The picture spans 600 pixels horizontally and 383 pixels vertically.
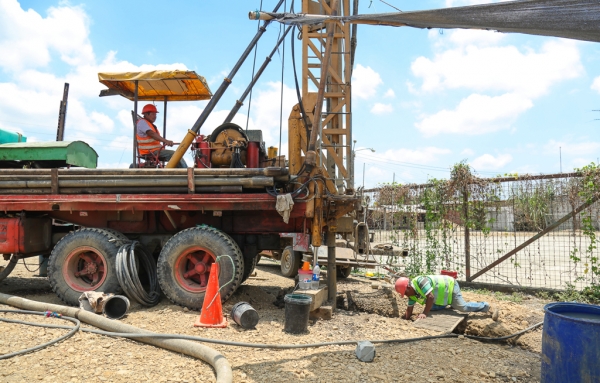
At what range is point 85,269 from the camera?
6637 millimetres

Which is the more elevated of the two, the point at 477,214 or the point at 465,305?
the point at 477,214

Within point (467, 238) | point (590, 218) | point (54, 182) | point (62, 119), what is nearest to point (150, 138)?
point (54, 182)

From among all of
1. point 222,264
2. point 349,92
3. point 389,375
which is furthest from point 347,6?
point 389,375

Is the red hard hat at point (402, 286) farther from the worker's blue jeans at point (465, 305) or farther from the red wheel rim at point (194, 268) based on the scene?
the red wheel rim at point (194, 268)

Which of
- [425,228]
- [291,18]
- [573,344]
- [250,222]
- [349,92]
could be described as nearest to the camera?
[573,344]

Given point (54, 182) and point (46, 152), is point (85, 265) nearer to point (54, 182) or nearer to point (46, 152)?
point (54, 182)

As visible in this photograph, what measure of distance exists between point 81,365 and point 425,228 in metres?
7.16

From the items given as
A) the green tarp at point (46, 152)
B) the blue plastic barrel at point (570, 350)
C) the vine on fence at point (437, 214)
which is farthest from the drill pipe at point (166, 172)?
the vine on fence at point (437, 214)

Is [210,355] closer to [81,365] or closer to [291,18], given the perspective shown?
[81,365]

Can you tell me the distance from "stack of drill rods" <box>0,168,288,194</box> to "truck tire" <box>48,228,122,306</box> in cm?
72

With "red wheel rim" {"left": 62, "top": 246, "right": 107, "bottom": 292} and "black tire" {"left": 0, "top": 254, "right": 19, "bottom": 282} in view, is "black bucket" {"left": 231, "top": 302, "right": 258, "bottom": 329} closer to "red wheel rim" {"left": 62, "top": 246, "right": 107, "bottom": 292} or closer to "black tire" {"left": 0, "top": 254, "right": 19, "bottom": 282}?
"red wheel rim" {"left": 62, "top": 246, "right": 107, "bottom": 292}

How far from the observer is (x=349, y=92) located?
780 centimetres

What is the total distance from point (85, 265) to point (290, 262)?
4210 mm

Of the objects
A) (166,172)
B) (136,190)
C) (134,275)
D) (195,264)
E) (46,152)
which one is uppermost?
(46,152)
